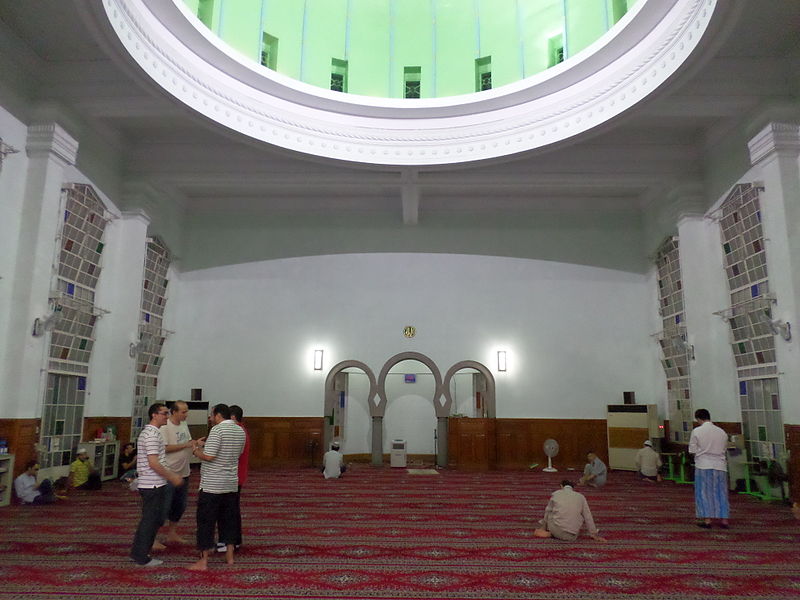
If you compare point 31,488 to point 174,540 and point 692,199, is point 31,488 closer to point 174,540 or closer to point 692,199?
point 174,540

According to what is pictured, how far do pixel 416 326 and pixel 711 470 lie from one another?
707 cm

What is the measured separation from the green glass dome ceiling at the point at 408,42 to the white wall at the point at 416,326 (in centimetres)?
365

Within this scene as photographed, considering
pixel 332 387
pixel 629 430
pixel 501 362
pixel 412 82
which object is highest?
pixel 412 82

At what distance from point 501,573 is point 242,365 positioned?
8.90 meters

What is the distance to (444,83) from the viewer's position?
1088 centimetres

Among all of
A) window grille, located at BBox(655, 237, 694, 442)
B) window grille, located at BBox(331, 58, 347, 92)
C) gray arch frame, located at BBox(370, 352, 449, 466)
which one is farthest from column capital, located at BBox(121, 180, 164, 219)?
window grille, located at BBox(655, 237, 694, 442)

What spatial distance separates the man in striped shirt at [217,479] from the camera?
4.50 metres

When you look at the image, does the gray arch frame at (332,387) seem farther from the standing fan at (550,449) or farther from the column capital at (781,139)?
the column capital at (781,139)

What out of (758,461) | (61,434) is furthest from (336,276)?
(758,461)

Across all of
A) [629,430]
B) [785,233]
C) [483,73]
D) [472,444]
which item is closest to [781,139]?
[785,233]

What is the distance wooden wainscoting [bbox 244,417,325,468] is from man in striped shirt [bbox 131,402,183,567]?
7.60 metres

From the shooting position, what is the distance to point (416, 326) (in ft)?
41.3

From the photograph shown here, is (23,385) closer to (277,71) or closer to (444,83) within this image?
(277,71)

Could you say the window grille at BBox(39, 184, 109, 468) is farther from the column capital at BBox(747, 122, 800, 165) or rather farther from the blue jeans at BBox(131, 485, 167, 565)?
the column capital at BBox(747, 122, 800, 165)
